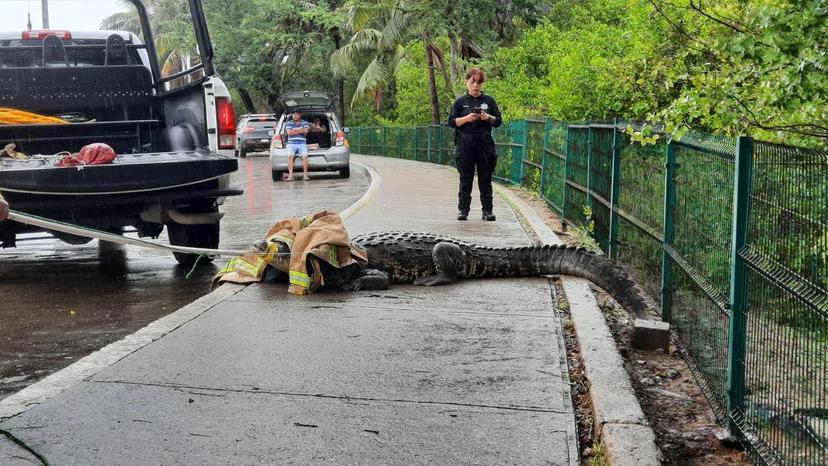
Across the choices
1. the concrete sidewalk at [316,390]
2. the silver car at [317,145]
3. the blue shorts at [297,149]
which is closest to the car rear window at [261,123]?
the silver car at [317,145]

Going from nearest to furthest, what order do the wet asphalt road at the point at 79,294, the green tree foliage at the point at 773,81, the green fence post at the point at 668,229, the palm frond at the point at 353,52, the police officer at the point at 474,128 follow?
1. the green tree foliage at the point at 773,81
2. the wet asphalt road at the point at 79,294
3. the green fence post at the point at 668,229
4. the police officer at the point at 474,128
5. the palm frond at the point at 353,52

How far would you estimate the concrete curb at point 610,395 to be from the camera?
3.99m

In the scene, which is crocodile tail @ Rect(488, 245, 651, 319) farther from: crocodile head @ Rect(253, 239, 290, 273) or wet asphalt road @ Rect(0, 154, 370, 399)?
wet asphalt road @ Rect(0, 154, 370, 399)

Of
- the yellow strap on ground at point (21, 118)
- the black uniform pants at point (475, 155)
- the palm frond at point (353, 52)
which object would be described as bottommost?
the black uniform pants at point (475, 155)

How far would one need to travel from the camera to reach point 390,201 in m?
14.9

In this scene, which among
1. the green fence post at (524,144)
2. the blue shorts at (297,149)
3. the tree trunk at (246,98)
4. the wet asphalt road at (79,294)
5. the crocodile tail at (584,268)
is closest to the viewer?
the wet asphalt road at (79,294)

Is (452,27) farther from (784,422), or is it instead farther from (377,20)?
(784,422)

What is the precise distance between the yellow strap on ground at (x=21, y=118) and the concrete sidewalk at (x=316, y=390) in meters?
3.16

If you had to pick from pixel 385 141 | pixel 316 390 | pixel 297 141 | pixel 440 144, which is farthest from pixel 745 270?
pixel 385 141

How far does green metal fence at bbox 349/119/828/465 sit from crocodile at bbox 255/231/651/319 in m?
0.49

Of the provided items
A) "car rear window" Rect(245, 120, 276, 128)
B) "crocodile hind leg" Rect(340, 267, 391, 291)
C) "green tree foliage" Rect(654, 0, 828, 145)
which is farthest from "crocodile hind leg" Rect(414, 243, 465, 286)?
"car rear window" Rect(245, 120, 276, 128)

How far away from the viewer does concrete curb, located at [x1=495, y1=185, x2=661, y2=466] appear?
399 centimetres

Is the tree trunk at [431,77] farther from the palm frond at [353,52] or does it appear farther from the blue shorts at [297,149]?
the palm frond at [353,52]

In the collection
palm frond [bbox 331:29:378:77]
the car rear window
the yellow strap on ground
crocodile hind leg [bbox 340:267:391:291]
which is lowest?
crocodile hind leg [bbox 340:267:391:291]
